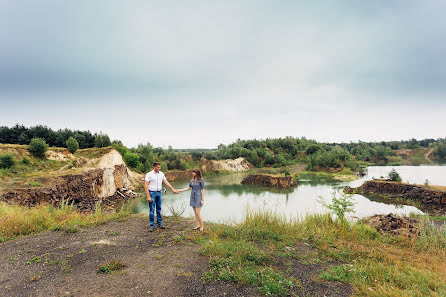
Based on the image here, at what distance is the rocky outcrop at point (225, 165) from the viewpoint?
215 ft

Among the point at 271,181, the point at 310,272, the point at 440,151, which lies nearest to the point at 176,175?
the point at 271,181

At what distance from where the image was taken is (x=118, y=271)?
4.67 m

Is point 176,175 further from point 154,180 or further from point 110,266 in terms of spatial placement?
point 110,266

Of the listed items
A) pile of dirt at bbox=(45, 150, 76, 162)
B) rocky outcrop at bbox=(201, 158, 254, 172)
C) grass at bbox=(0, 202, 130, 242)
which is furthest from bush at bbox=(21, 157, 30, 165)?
rocky outcrop at bbox=(201, 158, 254, 172)

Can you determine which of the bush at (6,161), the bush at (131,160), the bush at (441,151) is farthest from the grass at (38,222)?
the bush at (441,151)

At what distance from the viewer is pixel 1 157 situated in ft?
67.9

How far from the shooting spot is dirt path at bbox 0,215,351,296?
3.96 m

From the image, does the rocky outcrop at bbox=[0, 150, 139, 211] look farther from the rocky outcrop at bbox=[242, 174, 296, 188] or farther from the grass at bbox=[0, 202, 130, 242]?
the rocky outcrop at bbox=[242, 174, 296, 188]

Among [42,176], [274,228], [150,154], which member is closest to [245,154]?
[150,154]

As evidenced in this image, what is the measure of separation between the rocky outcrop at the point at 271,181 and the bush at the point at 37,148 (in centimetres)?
3116

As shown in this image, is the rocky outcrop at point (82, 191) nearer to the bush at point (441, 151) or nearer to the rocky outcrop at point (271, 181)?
the rocky outcrop at point (271, 181)

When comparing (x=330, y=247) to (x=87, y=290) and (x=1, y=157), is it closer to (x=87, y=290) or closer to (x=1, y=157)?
(x=87, y=290)

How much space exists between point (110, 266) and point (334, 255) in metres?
5.71

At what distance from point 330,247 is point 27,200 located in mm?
20171
